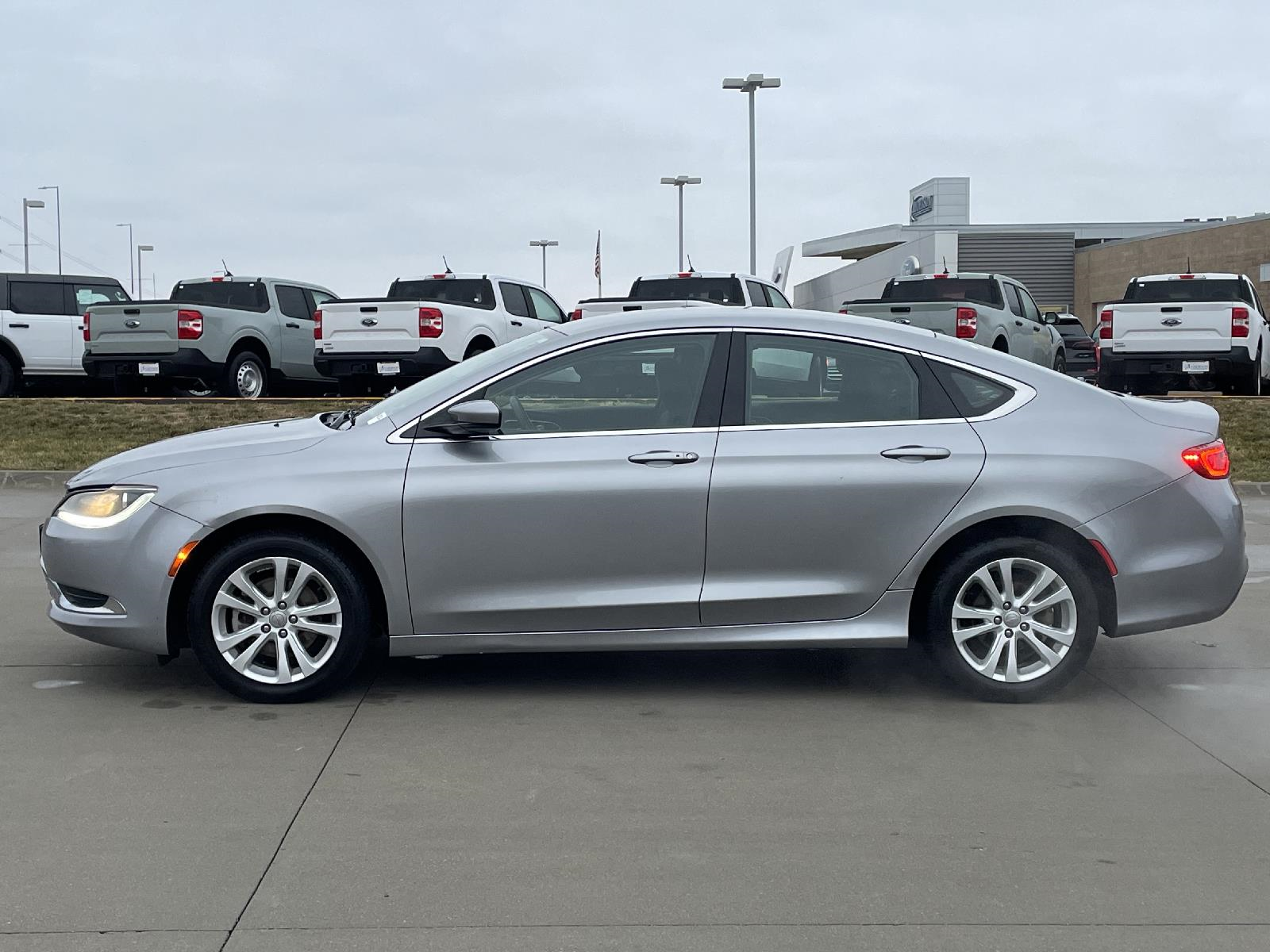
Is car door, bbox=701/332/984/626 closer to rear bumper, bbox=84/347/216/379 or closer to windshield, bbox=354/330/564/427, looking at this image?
windshield, bbox=354/330/564/427

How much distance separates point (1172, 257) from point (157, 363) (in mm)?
34932

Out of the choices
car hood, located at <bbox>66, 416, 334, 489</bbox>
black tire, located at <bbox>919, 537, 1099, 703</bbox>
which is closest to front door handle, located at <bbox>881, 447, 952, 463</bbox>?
black tire, located at <bbox>919, 537, 1099, 703</bbox>

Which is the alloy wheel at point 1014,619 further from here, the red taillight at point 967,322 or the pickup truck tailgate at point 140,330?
the pickup truck tailgate at point 140,330

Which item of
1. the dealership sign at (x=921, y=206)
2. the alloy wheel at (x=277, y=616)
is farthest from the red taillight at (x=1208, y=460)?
the dealership sign at (x=921, y=206)

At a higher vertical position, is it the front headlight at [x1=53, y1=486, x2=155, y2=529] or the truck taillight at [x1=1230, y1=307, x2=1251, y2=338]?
the truck taillight at [x1=1230, y1=307, x2=1251, y2=338]

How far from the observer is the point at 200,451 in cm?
603

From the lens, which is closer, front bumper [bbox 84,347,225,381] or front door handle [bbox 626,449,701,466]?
front door handle [bbox 626,449,701,466]

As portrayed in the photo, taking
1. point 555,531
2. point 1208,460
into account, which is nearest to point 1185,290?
point 1208,460

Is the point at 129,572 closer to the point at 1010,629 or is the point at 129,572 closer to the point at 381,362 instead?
the point at 1010,629

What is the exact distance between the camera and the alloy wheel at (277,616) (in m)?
5.87

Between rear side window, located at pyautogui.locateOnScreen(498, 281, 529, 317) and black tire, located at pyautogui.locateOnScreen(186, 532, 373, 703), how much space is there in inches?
578

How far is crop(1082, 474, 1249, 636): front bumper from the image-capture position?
601cm

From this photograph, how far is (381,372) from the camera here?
19016mm

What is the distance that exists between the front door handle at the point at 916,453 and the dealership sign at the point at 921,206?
205ft
